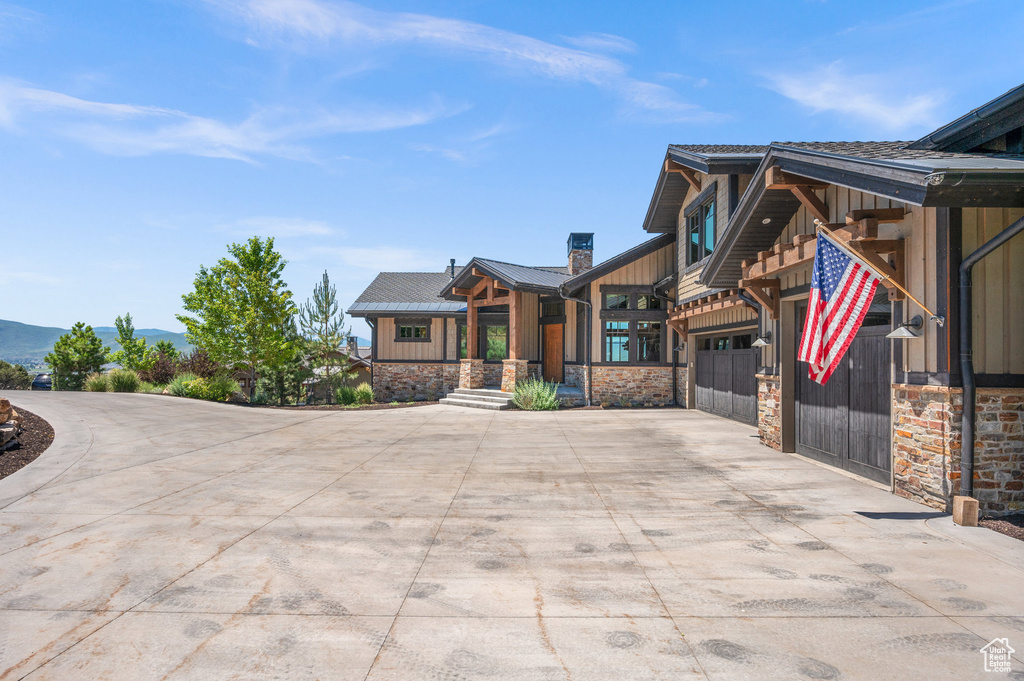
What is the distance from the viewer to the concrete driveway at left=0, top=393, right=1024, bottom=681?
10.8ft

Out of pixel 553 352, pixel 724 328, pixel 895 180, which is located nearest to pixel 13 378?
pixel 553 352

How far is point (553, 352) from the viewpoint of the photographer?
2105 cm

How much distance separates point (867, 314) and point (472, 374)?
14.6m

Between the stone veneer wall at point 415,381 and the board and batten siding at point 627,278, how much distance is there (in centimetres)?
743

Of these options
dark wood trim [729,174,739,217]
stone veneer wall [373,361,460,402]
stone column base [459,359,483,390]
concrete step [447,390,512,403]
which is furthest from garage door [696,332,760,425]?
stone veneer wall [373,361,460,402]

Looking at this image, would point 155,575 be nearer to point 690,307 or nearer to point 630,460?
point 630,460

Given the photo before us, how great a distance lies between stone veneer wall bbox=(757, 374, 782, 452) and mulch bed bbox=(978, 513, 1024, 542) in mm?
3996

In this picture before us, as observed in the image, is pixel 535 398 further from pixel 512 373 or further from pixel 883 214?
pixel 883 214

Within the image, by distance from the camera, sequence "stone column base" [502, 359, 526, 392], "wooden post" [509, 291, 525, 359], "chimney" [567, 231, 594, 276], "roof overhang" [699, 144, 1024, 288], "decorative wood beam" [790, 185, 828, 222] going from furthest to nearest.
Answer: "chimney" [567, 231, 594, 276] < "wooden post" [509, 291, 525, 359] < "stone column base" [502, 359, 526, 392] < "decorative wood beam" [790, 185, 828, 222] < "roof overhang" [699, 144, 1024, 288]

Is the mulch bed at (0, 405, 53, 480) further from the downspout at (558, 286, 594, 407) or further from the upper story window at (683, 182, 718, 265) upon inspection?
the upper story window at (683, 182, 718, 265)

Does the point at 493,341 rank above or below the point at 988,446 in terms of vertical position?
above

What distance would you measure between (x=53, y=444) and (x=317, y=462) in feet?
17.2

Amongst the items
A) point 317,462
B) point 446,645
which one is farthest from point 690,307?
point 446,645

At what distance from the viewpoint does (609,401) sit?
1780 centimetres
